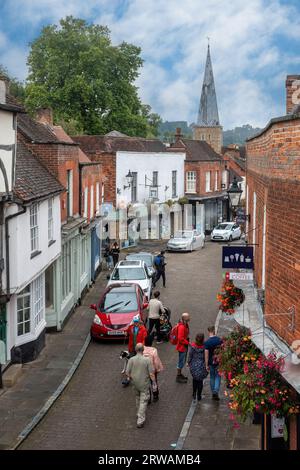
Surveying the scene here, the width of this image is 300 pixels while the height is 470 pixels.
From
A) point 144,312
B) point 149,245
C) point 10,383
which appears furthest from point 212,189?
point 10,383

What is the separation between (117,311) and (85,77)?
1377 inches

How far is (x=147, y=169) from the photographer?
41188mm

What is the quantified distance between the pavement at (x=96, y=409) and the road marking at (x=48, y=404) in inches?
0.9

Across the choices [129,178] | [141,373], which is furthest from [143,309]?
[129,178]

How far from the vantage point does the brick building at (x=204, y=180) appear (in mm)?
48281

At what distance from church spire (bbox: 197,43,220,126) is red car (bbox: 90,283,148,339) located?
60635 millimetres

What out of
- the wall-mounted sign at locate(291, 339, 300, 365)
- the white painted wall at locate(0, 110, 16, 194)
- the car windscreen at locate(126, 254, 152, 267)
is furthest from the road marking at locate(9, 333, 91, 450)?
the car windscreen at locate(126, 254, 152, 267)

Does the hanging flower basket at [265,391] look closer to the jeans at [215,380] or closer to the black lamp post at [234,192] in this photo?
the jeans at [215,380]

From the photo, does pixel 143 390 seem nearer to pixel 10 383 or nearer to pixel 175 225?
pixel 10 383

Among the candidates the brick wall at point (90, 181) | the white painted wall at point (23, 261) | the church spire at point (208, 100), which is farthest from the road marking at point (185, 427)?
the church spire at point (208, 100)

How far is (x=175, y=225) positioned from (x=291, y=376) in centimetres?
3785

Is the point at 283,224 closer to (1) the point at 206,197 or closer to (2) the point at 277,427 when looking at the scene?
(2) the point at 277,427

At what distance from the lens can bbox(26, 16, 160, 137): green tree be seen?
4950 cm

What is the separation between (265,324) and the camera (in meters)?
10.8
